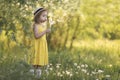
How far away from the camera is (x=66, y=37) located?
1347 cm

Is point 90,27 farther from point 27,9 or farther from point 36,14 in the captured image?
point 36,14

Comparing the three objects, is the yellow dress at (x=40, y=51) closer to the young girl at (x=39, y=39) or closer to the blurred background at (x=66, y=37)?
the young girl at (x=39, y=39)

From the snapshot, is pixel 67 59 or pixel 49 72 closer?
pixel 49 72

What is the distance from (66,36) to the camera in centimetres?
1346

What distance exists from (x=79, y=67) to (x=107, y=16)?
585cm

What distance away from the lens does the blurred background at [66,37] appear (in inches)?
296

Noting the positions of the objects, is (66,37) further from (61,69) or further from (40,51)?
(40,51)

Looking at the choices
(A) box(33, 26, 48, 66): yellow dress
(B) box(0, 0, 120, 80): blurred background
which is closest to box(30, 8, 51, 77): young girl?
(A) box(33, 26, 48, 66): yellow dress

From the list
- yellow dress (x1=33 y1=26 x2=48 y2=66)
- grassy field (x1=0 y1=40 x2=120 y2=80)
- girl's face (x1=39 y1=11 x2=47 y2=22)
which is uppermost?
girl's face (x1=39 y1=11 x2=47 y2=22)

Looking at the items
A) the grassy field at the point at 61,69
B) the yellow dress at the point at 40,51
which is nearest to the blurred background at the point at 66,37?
the grassy field at the point at 61,69

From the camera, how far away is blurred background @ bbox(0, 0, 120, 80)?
24.7ft

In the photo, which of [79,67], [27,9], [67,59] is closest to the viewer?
[79,67]

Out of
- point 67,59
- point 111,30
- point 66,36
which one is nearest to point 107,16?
point 111,30

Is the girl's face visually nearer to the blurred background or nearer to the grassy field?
the blurred background
